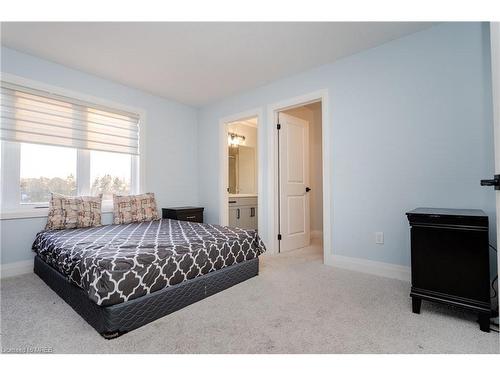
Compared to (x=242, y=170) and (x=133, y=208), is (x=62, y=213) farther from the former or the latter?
(x=242, y=170)

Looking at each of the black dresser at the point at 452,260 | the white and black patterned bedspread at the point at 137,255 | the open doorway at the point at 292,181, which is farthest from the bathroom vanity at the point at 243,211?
the black dresser at the point at 452,260

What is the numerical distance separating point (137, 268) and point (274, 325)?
980 mm

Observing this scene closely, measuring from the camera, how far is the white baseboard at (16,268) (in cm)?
263

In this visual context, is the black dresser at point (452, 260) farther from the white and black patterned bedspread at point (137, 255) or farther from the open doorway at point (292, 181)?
the open doorway at point (292, 181)

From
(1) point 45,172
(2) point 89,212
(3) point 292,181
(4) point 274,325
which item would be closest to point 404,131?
(3) point 292,181

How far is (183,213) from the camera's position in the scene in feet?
12.8

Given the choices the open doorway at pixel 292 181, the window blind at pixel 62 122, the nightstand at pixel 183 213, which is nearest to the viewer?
Answer: the window blind at pixel 62 122

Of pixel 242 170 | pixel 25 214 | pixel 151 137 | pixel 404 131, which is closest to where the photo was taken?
pixel 404 131

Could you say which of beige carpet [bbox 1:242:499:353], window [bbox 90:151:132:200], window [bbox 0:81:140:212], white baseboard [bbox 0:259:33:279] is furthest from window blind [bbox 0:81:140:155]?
beige carpet [bbox 1:242:499:353]

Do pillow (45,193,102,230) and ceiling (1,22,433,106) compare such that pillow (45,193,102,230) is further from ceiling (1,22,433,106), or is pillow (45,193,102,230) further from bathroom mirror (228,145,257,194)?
bathroom mirror (228,145,257,194)

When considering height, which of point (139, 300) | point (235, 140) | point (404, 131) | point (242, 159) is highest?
point (235, 140)

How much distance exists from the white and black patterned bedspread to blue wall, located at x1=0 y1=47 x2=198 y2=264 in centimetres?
25
